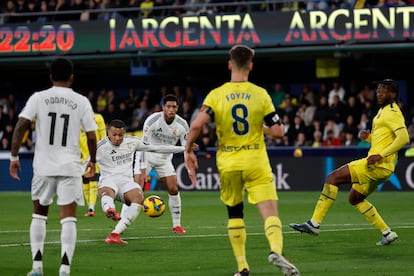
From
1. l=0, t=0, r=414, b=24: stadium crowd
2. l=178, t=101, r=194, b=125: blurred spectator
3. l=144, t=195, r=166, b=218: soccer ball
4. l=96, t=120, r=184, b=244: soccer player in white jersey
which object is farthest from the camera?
l=178, t=101, r=194, b=125: blurred spectator

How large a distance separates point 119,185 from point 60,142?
475 cm

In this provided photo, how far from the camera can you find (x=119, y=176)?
15273 millimetres

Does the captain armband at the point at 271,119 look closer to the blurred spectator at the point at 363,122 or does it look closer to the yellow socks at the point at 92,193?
the yellow socks at the point at 92,193

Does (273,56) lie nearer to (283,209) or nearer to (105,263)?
(283,209)

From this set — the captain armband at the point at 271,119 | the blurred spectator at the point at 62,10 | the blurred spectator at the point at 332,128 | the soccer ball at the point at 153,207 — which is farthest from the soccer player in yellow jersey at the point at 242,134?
the blurred spectator at the point at 62,10

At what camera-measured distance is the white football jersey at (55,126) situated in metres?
10.4

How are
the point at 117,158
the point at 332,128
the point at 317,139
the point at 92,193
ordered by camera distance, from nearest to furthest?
the point at 117,158 < the point at 92,193 < the point at 317,139 < the point at 332,128

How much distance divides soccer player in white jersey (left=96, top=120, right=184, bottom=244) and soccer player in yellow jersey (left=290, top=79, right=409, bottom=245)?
7.41 ft

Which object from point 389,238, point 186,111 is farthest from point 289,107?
point 389,238

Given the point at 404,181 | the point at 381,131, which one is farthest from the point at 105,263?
the point at 404,181

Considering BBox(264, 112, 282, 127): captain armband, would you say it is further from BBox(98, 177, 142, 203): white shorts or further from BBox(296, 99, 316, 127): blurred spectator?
BBox(296, 99, 316, 127): blurred spectator

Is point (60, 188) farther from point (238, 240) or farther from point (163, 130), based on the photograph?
point (163, 130)

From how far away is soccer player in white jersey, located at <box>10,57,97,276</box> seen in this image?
411 inches

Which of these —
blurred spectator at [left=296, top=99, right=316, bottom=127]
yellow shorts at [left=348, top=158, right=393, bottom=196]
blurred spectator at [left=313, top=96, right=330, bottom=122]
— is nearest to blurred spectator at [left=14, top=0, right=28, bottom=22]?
blurred spectator at [left=296, top=99, right=316, bottom=127]
